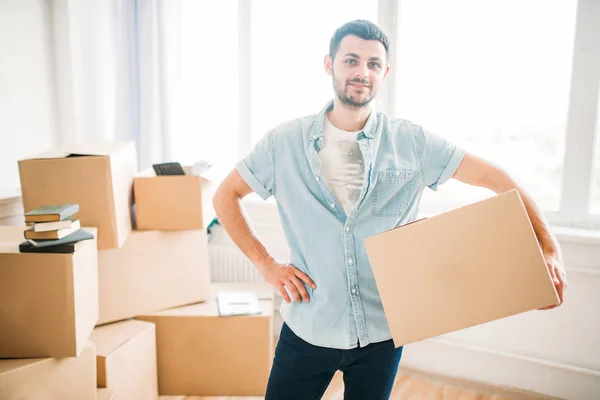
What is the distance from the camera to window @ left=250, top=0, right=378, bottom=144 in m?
2.54

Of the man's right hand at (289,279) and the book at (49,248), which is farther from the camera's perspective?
the book at (49,248)

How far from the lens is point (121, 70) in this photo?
2664 mm

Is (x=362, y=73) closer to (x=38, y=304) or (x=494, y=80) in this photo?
(x=38, y=304)

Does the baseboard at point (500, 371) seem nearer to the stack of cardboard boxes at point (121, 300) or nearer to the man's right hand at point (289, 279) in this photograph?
the stack of cardboard boxes at point (121, 300)

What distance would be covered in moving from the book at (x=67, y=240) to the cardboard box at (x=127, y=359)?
20.5 inches

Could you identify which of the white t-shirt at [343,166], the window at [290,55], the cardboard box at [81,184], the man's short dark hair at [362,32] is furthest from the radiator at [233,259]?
the man's short dark hair at [362,32]

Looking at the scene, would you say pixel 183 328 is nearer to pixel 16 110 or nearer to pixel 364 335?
pixel 364 335

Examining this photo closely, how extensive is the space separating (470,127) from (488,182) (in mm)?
1169

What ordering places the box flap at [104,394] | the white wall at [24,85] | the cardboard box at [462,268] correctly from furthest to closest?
the white wall at [24,85] → the box flap at [104,394] → the cardboard box at [462,268]

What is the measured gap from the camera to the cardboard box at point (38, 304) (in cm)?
134

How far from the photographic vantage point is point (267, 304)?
2236mm

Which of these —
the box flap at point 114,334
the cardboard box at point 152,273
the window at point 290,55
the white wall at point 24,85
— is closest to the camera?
the box flap at point 114,334

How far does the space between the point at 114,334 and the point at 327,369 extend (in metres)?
1.08

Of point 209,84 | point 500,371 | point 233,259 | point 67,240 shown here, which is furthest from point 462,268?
point 209,84
